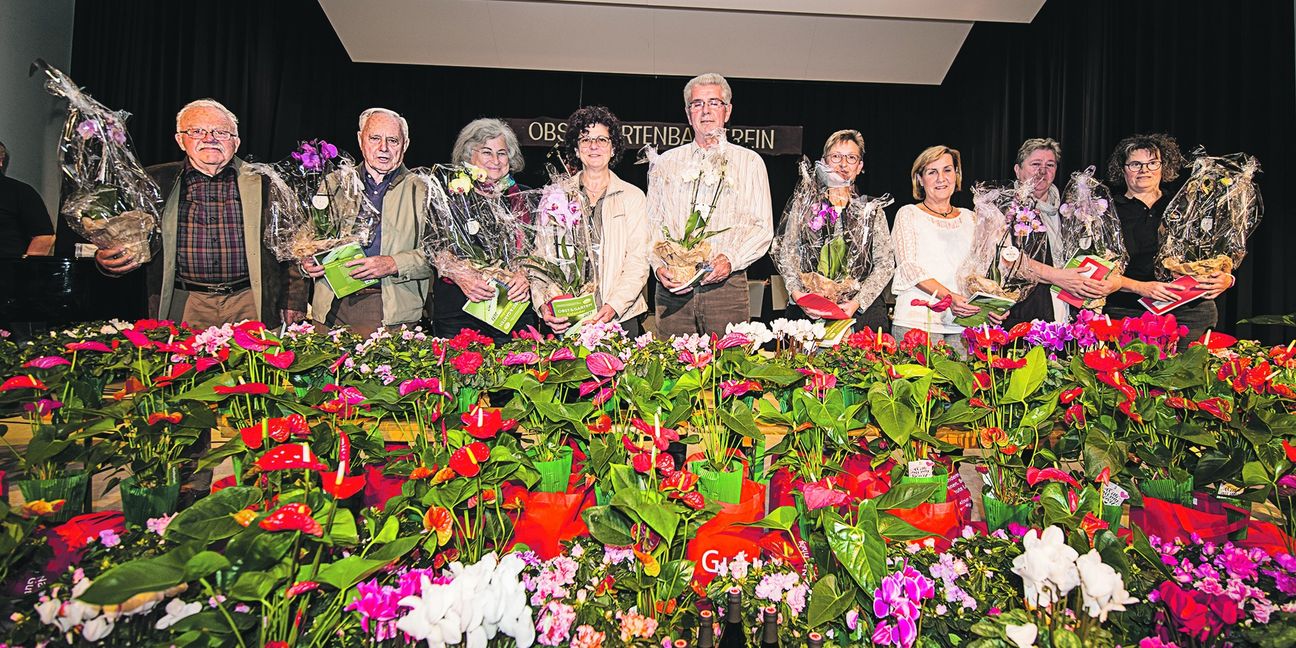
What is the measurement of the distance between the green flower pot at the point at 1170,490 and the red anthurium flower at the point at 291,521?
4.97ft

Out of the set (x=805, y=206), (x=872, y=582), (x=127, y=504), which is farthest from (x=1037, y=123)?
(x=127, y=504)

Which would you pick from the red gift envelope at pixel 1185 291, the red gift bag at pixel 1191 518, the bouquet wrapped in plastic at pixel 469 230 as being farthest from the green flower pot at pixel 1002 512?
the red gift envelope at pixel 1185 291

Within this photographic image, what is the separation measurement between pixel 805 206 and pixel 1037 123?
4.00 meters

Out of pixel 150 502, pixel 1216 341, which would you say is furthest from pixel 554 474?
pixel 1216 341

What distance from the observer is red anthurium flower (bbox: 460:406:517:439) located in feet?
4.05

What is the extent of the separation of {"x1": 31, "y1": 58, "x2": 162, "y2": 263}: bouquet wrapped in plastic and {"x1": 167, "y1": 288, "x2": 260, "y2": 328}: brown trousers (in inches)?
8.5

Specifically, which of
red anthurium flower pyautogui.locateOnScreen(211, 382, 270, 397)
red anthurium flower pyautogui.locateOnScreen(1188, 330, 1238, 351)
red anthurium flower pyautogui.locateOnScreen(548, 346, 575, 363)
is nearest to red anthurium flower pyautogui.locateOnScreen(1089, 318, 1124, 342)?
red anthurium flower pyautogui.locateOnScreen(1188, 330, 1238, 351)

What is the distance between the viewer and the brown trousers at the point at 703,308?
2.79 meters

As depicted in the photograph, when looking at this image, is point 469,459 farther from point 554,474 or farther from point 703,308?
point 703,308

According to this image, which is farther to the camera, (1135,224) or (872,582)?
(1135,224)

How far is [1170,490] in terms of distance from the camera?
1.43m

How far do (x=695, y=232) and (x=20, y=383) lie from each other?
1980mm

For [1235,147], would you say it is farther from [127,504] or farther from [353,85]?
[353,85]

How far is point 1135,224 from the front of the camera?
3127mm
